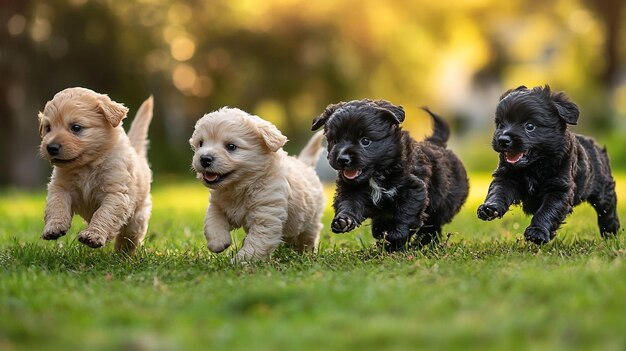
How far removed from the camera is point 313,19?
1933 centimetres

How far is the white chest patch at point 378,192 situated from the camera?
554cm

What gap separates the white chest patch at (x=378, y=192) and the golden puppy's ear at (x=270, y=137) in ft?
2.20

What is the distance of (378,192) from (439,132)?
1.46 metres

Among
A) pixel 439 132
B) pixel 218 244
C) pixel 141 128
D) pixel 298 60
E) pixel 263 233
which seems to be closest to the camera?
pixel 218 244

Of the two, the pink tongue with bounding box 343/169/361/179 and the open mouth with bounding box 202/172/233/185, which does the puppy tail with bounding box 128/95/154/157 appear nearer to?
the open mouth with bounding box 202/172/233/185

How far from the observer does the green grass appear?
3193 mm

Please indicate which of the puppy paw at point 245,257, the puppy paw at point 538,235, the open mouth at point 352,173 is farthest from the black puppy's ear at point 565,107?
the puppy paw at point 245,257

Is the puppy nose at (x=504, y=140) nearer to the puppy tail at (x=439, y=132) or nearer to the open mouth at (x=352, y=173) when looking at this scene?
the open mouth at (x=352, y=173)

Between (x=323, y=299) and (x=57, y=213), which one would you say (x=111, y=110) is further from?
(x=323, y=299)

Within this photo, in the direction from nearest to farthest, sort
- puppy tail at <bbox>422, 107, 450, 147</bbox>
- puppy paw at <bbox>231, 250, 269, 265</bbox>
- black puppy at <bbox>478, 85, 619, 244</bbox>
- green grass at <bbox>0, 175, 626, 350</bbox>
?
green grass at <bbox>0, 175, 626, 350</bbox>, puppy paw at <bbox>231, 250, 269, 265</bbox>, black puppy at <bbox>478, 85, 619, 244</bbox>, puppy tail at <bbox>422, 107, 450, 147</bbox>

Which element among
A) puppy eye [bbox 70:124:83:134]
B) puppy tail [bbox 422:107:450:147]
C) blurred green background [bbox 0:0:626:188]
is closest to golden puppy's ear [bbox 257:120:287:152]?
puppy eye [bbox 70:124:83:134]

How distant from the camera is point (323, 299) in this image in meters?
3.82

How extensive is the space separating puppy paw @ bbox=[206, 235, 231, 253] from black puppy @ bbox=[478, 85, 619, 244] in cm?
165

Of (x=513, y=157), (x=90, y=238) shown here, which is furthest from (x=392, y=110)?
(x=90, y=238)
